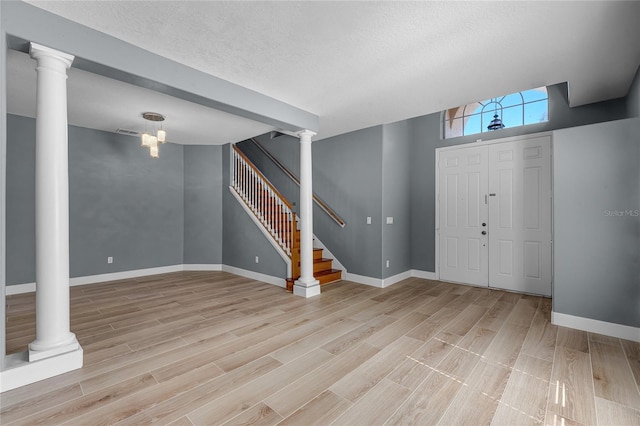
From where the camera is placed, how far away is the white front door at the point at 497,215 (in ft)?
15.2

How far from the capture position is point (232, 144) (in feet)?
21.6

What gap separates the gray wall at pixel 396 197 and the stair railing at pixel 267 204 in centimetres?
161

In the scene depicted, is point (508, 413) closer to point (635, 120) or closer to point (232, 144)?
point (635, 120)

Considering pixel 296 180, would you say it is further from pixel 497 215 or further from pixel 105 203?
pixel 497 215

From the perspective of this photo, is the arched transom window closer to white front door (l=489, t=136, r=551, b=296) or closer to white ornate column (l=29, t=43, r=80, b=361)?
white front door (l=489, t=136, r=551, b=296)

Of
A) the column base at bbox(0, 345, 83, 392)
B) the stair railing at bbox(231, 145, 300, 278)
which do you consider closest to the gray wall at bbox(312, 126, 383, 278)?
the stair railing at bbox(231, 145, 300, 278)

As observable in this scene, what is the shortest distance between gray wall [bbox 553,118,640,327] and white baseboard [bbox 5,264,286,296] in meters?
4.05

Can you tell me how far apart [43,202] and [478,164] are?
229 inches

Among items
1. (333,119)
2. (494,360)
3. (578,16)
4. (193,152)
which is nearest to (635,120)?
(578,16)

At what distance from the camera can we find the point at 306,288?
4.60m

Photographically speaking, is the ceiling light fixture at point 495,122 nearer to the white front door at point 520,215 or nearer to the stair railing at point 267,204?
the white front door at point 520,215

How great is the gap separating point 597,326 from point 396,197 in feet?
10.8

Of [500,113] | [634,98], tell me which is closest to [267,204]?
[500,113]

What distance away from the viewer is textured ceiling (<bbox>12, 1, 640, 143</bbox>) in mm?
2189
